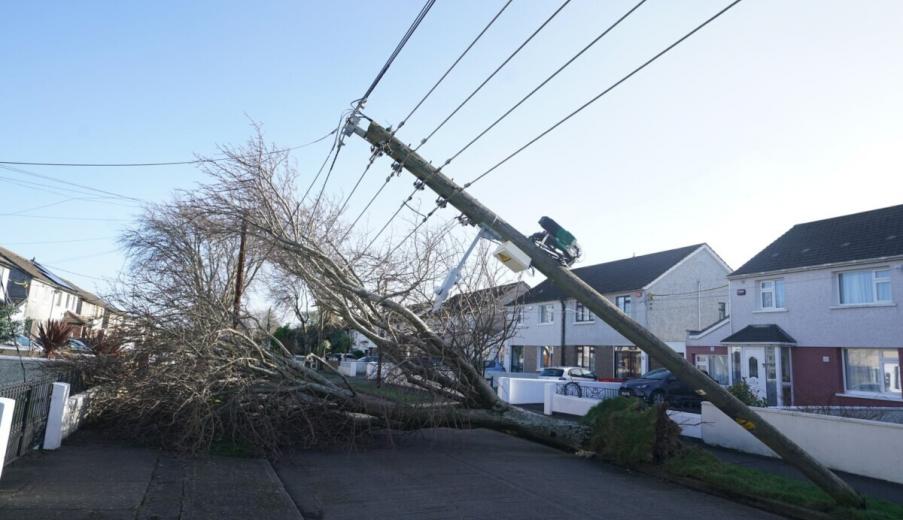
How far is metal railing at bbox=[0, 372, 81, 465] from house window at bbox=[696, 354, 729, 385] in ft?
79.2

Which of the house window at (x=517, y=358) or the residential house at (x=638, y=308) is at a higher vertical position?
the residential house at (x=638, y=308)

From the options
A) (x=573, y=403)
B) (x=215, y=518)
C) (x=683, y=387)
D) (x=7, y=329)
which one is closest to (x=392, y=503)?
(x=215, y=518)

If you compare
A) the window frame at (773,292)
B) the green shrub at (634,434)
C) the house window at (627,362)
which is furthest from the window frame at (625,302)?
the green shrub at (634,434)

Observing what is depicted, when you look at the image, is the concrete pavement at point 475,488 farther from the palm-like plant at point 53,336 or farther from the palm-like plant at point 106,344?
the palm-like plant at point 53,336

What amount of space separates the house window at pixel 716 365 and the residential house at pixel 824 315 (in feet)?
3.11

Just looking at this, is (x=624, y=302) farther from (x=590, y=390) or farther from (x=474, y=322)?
(x=474, y=322)

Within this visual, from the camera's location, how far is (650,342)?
10.1 m

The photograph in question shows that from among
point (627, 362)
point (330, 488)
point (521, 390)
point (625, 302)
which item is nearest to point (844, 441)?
point (330, 488)

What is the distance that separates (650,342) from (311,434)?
643cm

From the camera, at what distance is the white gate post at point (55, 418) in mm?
10219

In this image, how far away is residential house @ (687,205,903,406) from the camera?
2005cm

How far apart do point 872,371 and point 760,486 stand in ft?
45.7

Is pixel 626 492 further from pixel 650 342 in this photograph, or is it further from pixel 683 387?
pixel 683 387

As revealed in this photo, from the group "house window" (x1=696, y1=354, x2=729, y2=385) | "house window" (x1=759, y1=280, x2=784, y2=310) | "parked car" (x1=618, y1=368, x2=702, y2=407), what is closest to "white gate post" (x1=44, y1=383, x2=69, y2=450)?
"parked car" (x1=618, y1=368, x2=702, y2=407)
